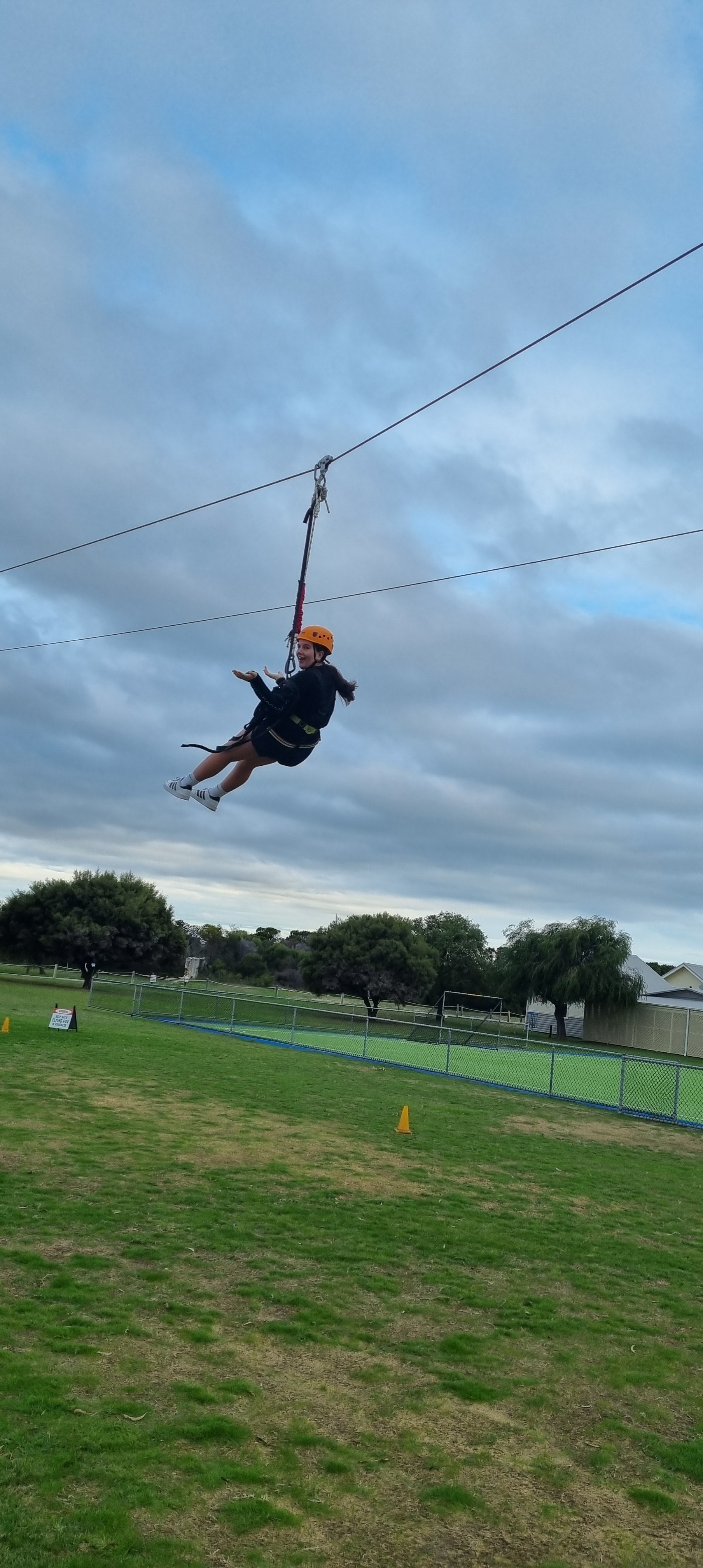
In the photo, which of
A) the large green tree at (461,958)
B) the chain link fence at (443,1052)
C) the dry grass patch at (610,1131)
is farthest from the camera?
the large green tree at (461,958)

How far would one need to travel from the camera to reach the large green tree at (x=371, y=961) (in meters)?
61.6

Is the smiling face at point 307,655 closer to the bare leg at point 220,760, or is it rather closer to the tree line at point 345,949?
Result: the bare leg at point 220,760

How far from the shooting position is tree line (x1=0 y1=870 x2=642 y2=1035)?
5666 centimetres

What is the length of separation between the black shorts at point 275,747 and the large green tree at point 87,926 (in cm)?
4977

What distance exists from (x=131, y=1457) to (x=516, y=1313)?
13.1 feet

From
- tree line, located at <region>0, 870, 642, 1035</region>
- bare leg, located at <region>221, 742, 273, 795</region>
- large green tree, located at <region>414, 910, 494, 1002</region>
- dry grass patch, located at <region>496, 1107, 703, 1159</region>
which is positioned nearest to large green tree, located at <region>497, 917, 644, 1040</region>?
tree line, located at <region>0, 870, 642, 1035</region>

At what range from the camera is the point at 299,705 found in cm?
852

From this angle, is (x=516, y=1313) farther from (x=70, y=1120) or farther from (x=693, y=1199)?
(x=70, y=1120)

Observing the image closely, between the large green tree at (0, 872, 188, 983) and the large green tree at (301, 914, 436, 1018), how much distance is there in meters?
9.74

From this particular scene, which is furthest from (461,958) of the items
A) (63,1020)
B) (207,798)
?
(207,798)

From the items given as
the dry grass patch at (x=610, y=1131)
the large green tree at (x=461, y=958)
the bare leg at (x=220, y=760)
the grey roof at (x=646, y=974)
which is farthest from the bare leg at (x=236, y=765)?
the large green tree at (x=461, y=958)

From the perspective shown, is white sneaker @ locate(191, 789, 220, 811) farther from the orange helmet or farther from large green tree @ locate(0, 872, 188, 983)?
large green tree @ locate(0, 872, 188, 983)

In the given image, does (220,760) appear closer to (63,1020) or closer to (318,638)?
(318,638)

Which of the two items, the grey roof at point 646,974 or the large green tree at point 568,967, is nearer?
the large green tree at point 568,967
